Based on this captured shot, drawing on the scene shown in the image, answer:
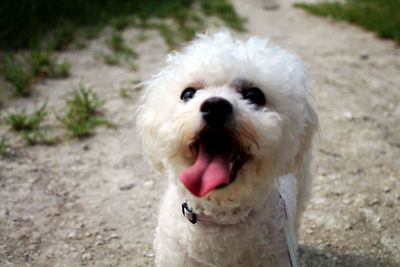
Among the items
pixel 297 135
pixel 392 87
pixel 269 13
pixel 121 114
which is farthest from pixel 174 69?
pixel 269 13

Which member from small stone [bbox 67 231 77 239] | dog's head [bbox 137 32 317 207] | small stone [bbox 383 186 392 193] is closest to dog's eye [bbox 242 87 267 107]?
dog's head [bbox 137 32 317 207]

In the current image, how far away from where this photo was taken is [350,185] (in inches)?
129

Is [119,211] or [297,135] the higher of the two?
[297,135]

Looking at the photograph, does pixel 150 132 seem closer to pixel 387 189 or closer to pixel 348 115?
pixel 387 189

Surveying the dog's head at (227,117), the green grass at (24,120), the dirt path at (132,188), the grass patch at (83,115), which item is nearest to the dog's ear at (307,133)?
the dog's head at (227,117)

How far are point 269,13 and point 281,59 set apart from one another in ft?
22.0

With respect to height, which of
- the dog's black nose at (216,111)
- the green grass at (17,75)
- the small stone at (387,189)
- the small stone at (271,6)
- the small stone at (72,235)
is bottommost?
the small stone at (271,6)

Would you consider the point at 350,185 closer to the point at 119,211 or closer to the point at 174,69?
the point at 119,211

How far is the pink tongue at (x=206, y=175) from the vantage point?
1560 mm

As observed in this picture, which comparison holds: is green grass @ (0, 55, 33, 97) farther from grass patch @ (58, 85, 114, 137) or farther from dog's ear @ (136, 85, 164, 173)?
dog's ear @ (136, 85, 164, 173)

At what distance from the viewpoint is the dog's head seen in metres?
1.61

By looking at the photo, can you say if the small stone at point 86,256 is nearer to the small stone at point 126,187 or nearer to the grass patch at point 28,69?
the small stone at point 126,187

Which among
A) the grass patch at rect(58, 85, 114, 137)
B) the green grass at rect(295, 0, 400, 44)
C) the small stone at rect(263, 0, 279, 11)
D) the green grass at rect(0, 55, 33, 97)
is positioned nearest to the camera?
the grass patch at rect(58, 85, 114, 137)

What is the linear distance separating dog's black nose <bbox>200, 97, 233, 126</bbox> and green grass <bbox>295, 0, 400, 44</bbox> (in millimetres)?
5218
